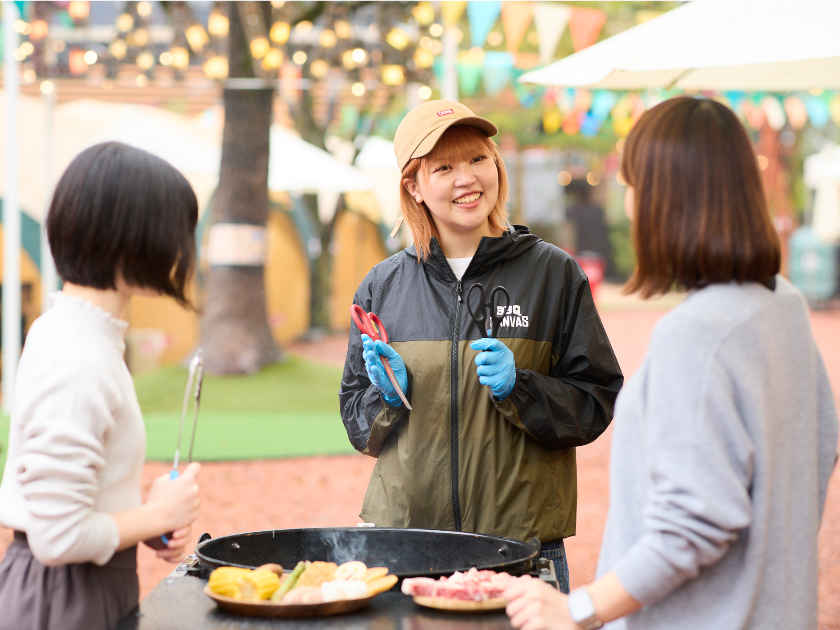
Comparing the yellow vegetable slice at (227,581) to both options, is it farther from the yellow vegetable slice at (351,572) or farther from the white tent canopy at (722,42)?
the white tent canopy at (722,42)

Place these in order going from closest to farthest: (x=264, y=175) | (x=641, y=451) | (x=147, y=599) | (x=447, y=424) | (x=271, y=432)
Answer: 1. (x=641, y=451)
2. (x=147, y=599)
3. (x=447, y=424)
4. (x=271, y=432)
5. (x=264, y=175)

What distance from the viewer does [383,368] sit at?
6.76ft

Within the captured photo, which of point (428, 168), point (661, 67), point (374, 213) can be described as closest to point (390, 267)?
point (428, 168)

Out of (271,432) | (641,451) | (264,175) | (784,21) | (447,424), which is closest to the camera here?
(641,451)

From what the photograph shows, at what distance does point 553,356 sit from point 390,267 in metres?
0.50

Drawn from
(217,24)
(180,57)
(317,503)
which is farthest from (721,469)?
(217,24)

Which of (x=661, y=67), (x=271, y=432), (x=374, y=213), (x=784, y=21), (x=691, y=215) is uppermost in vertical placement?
(x=784, y=21)

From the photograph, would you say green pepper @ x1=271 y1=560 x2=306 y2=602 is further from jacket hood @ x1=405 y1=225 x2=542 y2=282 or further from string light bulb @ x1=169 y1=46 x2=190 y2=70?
string light bulb @ x1=169 y1=46 x2=190 y2=70

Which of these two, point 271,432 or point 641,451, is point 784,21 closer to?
point 641,451

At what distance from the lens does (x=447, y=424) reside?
2.12m

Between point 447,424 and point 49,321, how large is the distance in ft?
3.35

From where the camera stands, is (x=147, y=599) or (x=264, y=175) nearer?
(x=147, y=599)

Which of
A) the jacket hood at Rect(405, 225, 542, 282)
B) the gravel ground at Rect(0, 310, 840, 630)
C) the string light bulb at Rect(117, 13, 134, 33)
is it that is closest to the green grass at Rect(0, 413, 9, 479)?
the gravel ground at Rect(0, 310, 840, 630)

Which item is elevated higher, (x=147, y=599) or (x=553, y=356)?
(x=553, y=356)
